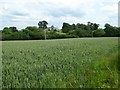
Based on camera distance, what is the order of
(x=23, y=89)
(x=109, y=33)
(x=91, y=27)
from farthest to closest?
1. (x=91, y=27)
2. (x=109, y=33)
3. (x=23, y=89)

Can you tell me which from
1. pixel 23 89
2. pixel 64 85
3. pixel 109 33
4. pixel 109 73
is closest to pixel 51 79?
pixel 64 85

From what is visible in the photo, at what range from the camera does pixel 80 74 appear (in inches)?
345

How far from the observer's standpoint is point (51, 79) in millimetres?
7434

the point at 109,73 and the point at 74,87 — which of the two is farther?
the point at 109,73

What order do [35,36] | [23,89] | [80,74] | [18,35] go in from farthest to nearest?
[35,36] → [18,35] → [80,74] → [23,89]

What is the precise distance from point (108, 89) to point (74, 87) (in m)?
0.96

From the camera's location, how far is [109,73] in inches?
363

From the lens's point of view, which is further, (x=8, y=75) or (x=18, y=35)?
(x=18, y=35)

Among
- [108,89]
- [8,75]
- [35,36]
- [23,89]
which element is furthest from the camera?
[35,36]

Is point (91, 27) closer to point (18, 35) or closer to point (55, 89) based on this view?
point (18, 35)

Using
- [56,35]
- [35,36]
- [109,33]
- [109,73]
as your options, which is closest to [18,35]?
[35,36]

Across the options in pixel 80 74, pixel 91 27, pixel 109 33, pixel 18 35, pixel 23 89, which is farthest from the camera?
pixel 91 27

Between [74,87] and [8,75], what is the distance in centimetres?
218

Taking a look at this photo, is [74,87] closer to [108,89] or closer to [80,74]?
[108,89]
